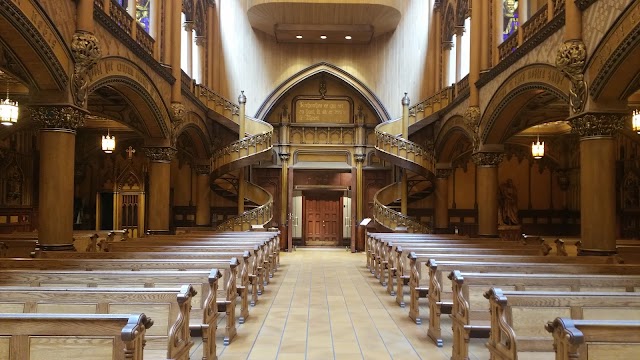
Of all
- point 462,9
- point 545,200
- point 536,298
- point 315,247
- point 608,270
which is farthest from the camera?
point 315,247

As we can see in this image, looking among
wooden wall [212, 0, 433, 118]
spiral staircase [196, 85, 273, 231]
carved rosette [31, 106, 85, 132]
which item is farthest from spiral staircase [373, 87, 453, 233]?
carved rosette [31, 106, 85, 132]

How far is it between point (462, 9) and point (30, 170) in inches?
630

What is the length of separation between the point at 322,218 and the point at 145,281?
781 inches

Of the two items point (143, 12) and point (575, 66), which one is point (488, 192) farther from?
point (143, 12)

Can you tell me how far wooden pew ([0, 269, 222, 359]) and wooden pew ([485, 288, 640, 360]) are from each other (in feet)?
9.89

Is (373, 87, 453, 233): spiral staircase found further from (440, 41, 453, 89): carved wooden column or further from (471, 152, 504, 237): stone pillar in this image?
(471, 152, 504, 237): stone pillar

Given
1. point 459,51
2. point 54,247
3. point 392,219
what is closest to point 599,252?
point 54,247

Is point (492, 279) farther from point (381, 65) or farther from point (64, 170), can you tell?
point (381, 65)

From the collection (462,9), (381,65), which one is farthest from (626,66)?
(381,65)

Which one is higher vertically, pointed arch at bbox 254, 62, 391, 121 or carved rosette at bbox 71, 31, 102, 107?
pointed arch at bbox 254, 62, 391, 121

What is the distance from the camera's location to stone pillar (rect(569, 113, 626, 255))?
32.6 ft

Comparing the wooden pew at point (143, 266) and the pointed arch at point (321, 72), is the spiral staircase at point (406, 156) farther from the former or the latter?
the wooden pew at point (143, 266)

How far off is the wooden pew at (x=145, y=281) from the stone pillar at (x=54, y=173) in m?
3.81

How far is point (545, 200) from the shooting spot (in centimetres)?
2331
